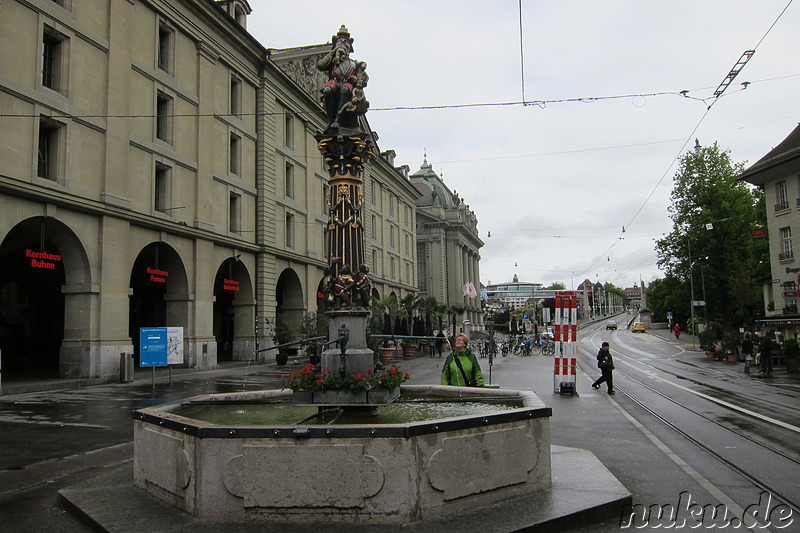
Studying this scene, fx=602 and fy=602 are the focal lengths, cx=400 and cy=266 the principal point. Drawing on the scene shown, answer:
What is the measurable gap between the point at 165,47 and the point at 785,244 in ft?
128

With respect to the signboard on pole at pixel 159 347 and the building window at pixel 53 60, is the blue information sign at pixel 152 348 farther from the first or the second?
the building window at pixel 53 60

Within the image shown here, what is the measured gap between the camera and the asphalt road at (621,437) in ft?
23.4

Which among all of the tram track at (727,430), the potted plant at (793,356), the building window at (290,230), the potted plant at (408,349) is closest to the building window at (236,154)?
the building window at (290,230)

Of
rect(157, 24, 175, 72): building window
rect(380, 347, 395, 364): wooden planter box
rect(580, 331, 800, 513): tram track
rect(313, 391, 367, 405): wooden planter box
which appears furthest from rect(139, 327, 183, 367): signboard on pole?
rect(380, 347, 395, 364): wooden planter box

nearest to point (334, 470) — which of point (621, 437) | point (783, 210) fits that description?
point (621, 437)

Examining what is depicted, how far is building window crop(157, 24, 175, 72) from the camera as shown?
1172 inches

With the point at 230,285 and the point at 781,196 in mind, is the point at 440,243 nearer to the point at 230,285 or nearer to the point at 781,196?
the point at 781,196

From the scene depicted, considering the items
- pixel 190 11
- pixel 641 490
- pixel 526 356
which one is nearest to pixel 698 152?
pixel 526 356

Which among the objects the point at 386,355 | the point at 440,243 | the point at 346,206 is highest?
the point at 440,243

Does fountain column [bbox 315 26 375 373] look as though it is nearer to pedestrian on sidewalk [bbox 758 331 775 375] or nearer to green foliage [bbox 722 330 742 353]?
pedestrian on sidewalk [bbox 758 331 775 375]

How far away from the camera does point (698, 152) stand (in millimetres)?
55156

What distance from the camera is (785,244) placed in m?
39.1

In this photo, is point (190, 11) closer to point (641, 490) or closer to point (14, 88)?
point (14, 88)

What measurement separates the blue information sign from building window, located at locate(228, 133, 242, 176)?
15.7 m
